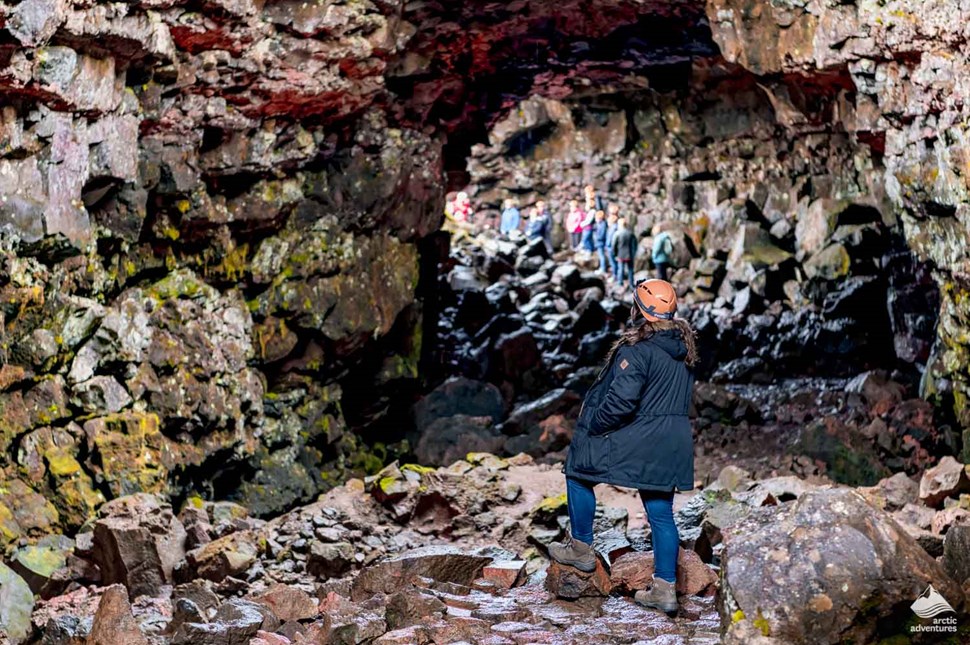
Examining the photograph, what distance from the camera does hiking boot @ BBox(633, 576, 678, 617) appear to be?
5.76 meters

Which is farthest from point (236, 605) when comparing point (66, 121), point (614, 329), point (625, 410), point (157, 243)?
point (614, 329)

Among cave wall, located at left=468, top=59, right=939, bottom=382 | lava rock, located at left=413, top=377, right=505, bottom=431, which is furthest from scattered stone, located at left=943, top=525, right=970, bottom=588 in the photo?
lava rock, located at left=413, top=377, right=505, bottom=431

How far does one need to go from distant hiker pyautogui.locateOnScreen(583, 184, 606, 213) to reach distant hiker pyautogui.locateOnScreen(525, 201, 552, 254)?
4.43 feet

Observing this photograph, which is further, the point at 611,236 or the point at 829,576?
the point at 611,236

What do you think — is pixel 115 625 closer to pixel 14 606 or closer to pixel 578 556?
pixel 14 606

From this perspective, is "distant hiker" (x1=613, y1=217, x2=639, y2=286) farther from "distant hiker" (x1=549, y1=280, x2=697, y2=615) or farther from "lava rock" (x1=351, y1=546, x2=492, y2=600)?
"distant hiker" (x1=549, y1=280, x2=697, y2=615)

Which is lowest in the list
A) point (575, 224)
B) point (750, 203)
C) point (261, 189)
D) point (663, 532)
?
point (575, 224)

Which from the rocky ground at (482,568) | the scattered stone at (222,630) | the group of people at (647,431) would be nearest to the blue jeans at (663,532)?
the group of people at (647,431)

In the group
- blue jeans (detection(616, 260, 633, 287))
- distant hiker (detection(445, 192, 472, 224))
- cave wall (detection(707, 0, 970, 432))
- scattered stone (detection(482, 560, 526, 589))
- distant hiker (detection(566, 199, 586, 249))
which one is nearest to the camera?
scattered stone (detection(482, 560, 526, 589))

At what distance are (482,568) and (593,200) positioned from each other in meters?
23.9

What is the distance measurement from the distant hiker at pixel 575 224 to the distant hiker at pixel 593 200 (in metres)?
0.35

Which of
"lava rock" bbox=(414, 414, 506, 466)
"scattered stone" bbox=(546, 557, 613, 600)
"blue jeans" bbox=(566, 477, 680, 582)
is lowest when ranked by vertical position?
"lava rock" bbox=(414, 414, 506, 466)

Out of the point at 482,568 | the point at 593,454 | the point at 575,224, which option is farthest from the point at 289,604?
the point at 575,224

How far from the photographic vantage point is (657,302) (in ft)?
19.2
